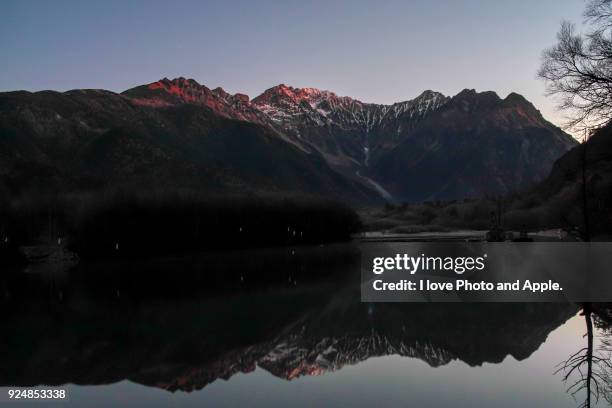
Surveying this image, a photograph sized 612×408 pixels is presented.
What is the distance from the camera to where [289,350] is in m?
20.9

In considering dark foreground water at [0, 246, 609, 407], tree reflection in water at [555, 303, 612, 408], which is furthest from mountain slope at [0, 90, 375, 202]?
tree reflection in water at [555, 303, 612, 408]

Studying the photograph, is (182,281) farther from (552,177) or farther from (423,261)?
(552,177)

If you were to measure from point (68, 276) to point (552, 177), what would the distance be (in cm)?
9817

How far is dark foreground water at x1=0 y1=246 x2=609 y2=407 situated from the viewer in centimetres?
1542

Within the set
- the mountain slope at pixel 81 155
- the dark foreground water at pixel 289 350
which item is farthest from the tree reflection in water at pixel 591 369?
the mountain slope at pixel 81 155

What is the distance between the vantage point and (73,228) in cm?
7288

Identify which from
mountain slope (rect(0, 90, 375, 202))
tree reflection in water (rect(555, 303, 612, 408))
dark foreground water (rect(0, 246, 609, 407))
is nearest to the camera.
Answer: tree reflection in water (rect(555, 303, 612, 408))

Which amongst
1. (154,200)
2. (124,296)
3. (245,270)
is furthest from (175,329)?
(154,200)

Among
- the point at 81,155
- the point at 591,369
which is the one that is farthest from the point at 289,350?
the point at 81,155

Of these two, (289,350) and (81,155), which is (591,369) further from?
(81,155)

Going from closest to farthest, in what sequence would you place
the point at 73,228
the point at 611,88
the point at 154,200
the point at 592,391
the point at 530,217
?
the point at 611,88, the point at 592,391, the point at 73,228, the point at 154,200, the point at 530,217

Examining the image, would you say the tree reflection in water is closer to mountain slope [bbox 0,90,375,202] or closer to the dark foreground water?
the dark foreground water

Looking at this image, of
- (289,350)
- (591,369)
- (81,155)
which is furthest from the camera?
(81,155)

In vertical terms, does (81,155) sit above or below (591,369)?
above
